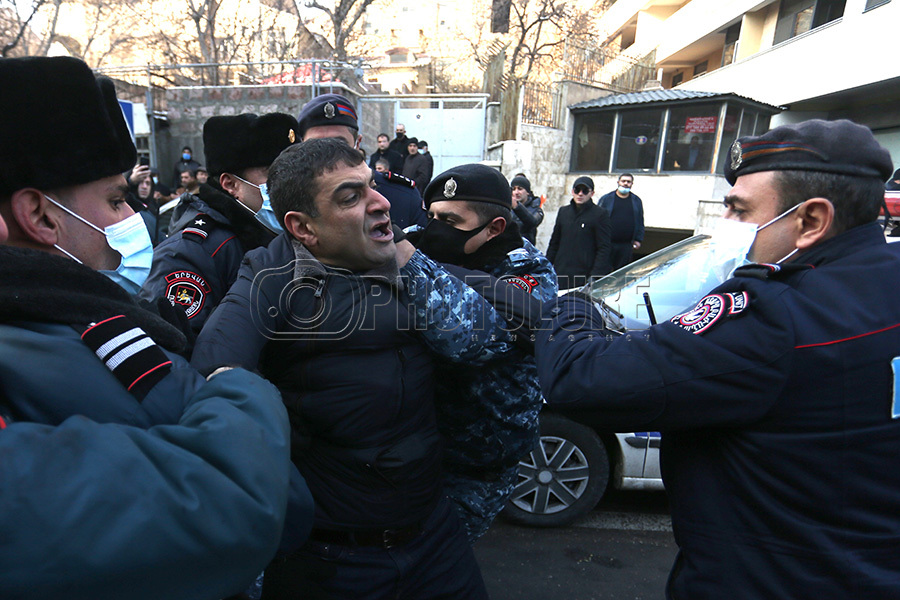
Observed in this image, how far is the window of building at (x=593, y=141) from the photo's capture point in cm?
1416

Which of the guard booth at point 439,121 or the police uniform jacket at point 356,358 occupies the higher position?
the guard booth at point 439,121

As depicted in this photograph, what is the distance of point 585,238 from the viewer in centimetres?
698

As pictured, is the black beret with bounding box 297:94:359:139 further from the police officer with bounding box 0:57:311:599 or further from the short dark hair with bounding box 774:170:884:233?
the short dark hair with bounding box 774:170:884:233

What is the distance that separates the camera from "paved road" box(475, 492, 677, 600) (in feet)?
9.72

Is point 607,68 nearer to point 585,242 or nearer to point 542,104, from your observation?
point 542,104

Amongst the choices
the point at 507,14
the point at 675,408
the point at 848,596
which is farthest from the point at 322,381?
the point at 507,14

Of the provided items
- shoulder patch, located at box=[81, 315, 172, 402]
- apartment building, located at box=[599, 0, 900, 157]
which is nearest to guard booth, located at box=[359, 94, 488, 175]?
apartment building, located at box=[599, 0, 900, 157]

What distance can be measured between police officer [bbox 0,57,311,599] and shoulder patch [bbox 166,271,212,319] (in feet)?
3.15

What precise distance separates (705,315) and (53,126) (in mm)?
1508

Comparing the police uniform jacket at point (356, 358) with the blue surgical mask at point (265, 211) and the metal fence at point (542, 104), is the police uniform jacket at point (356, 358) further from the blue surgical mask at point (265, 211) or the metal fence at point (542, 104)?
the metal fence at point (542, 104)

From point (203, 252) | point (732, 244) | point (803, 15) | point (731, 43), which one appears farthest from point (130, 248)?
point (731, 43)

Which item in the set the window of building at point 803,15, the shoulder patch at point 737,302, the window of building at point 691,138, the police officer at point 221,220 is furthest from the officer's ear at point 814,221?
the window of building at point 803,15

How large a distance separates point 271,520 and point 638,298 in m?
3.09

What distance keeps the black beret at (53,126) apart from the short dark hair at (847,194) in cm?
171
